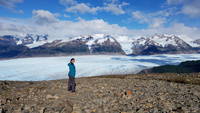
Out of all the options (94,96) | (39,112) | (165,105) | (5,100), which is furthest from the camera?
(94,96)

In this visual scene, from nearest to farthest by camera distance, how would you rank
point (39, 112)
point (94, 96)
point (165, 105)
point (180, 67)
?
point (39, 112) → point (165, 105) → point (94, 96) → point (180, 67)

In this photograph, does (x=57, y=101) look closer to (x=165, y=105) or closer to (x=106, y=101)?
(x=106, y=101)

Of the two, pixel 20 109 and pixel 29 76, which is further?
pixel 29 76

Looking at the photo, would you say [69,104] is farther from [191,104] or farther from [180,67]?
[180,67]

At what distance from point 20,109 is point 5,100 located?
2.17m

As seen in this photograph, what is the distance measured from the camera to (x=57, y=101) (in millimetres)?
11805

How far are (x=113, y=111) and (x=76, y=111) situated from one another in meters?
1.70

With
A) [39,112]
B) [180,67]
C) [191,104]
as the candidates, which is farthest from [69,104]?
[180,67]

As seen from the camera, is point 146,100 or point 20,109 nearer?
point 20,109

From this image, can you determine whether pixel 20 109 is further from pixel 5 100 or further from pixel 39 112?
pixel 5 100

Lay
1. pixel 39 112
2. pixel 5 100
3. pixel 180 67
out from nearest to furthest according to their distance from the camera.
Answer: pixel 39 112
pixel 5 100
pixel 180 67

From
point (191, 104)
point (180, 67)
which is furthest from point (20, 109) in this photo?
point (180, 67)

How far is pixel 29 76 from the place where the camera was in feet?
497

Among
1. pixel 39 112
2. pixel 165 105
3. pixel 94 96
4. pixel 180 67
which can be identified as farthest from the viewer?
pixel 180 67
